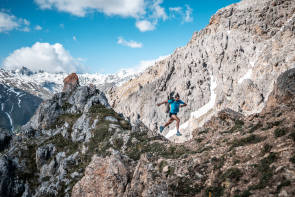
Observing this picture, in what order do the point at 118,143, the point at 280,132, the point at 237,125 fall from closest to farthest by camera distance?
the point at 280,132
the point at 237,125
the point at 118,143

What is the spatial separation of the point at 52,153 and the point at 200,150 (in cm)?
4116

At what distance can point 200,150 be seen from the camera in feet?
57.4

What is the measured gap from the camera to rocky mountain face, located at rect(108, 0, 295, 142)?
92.6m

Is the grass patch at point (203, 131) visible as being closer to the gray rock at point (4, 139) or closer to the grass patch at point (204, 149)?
the grass patch at point (204, 149)

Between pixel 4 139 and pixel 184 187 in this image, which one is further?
pixel 4 139

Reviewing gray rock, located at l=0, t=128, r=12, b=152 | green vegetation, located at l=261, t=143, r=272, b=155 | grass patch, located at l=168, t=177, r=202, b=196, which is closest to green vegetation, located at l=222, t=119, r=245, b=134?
green vegetation, located at l=261, t=143, r=272, b=155

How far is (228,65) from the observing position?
397 ft

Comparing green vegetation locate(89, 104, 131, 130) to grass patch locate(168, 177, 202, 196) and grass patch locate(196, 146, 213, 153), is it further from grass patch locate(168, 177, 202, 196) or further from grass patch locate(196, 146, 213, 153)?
grass patch locate(168, 177, 202, 196)

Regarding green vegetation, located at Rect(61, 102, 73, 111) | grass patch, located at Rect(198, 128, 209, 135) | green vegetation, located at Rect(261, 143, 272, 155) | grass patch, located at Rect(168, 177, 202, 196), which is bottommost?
grass patch, located at Rect(168, 177, 202, 196)

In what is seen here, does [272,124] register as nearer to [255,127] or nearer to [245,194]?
[255,127]

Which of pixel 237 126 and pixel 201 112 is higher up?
pixel 201 112

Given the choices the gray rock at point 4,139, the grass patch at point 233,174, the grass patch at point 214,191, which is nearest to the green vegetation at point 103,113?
the grass patch at point 214,191

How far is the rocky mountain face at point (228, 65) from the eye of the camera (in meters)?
92.6

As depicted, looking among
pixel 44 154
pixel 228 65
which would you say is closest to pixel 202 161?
pixel 44 154
